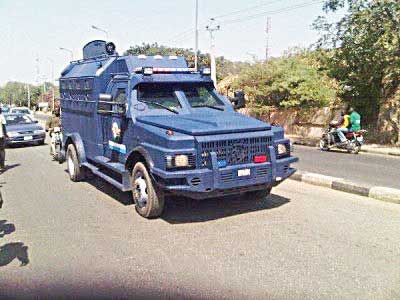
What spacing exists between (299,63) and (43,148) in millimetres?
12288

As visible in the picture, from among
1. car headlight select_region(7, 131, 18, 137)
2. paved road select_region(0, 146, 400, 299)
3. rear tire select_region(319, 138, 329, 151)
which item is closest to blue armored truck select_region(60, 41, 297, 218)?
paved road select_region(0, 146, 400, 299)

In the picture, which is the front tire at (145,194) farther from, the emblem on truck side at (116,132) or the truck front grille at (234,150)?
the emblem on truck side at (116,132)

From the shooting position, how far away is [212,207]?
6.79 meters

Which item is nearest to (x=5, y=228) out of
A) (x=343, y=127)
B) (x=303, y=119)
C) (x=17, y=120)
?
(x=343, y=127)

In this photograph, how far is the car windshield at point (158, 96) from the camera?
6.89m

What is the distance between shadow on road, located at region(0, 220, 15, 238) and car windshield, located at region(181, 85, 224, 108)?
338cm

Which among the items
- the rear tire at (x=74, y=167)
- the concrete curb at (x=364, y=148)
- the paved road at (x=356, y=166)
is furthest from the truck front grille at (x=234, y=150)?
the concrete curb at (x=364, y=148)

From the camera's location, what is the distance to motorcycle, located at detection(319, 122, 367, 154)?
14.3m

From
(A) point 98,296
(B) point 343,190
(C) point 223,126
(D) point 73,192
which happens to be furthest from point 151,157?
(B) point 343,190

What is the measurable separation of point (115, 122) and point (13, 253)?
115 inches

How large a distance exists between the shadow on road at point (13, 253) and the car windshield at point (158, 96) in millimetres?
2904

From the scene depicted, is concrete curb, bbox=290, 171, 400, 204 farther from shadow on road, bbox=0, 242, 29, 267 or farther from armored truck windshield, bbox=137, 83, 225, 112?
shadow on road, bbox=0, 242, 29, 267

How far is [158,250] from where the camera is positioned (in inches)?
194

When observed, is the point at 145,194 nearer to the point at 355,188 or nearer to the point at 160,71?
the point at 160,71
